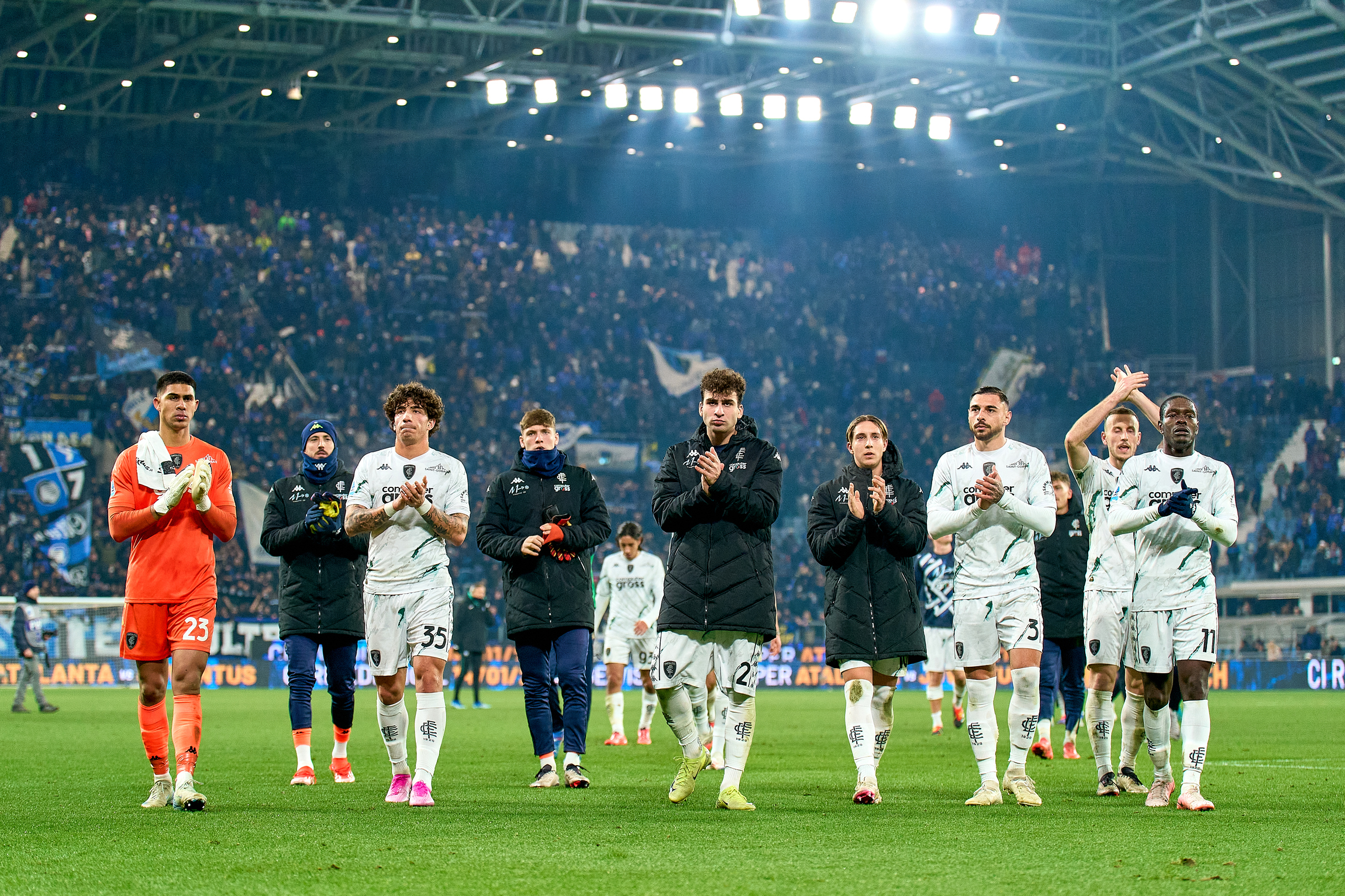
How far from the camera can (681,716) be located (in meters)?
9.48

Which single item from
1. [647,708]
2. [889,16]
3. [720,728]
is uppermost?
[889,16]

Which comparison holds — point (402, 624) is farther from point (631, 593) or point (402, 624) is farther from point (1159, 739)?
point (631, 593)

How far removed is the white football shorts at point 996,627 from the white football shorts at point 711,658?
1.29 metres

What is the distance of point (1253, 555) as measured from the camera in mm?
39125

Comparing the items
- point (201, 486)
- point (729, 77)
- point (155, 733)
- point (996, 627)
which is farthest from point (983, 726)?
point (729, 77)

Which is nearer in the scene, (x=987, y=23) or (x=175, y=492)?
(x=175, y=492)

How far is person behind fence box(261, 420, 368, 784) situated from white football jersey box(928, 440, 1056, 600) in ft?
13.8

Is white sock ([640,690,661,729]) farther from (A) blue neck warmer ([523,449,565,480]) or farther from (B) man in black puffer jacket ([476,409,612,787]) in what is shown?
(A) blue neck warmer ([523,449,565,480])

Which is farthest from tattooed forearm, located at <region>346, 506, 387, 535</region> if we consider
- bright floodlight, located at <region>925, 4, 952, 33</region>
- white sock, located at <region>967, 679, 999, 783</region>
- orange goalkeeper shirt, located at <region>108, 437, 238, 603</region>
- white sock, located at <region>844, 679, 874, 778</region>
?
bright floodlight, located at <region>925, 4, 952, 33</region>

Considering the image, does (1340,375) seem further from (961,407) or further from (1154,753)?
(1154,753)

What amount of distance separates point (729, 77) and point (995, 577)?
1171 inches

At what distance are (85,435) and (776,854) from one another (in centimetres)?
3129

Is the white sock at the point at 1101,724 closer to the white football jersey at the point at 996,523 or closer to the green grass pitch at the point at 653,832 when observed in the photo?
the green grass pitch at the point at 653,832

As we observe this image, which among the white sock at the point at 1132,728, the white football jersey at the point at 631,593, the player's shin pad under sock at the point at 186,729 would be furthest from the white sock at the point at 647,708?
the player's shin pad under sock at the point at 186,729
